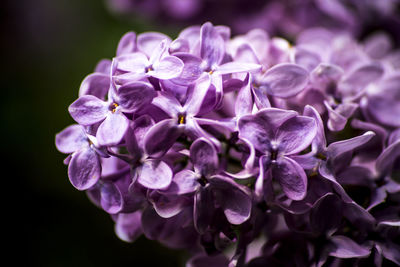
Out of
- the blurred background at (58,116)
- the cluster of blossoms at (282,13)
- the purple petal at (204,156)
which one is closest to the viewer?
the purple petal at (204,156)

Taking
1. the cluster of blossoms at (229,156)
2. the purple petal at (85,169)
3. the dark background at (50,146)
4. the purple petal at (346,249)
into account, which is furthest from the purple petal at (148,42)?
the dark background at (50,146)

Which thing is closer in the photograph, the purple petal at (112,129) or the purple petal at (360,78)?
the purple petal at (112,129)

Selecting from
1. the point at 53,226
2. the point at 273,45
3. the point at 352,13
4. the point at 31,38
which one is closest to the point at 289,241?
the point at 273,45

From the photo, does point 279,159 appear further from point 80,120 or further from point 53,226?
point 53,226

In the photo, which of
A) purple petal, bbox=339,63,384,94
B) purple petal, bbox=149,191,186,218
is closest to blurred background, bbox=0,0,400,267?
purple petal, bbox=339,63,384,94

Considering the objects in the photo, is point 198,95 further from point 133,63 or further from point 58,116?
point 58,116

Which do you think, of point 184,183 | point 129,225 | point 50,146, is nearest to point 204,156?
point 184,183

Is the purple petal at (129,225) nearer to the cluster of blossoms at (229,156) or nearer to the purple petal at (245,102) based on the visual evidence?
the cluster of blossoms at (229,156)
